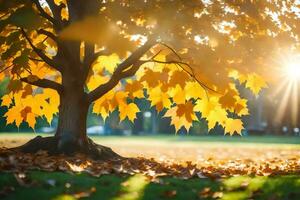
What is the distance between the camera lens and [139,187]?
22.4 ft

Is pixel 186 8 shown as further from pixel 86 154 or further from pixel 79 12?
pixel 86 154

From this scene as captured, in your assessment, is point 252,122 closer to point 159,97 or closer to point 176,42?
point 159,97

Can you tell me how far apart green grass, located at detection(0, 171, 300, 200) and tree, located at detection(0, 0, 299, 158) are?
8.86 ft

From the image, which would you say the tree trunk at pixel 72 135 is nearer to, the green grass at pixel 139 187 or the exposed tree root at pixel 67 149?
the exposed tree root at pixel 67 149

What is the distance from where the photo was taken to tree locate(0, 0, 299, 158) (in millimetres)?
9102

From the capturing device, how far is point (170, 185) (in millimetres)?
7102

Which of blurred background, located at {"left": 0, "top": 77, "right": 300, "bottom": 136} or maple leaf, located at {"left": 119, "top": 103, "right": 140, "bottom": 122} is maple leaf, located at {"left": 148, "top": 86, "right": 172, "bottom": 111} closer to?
maple leaf, located at {"left": 119, "top": 103, "right": 140, "bottom": 122}

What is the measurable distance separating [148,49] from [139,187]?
5.35m

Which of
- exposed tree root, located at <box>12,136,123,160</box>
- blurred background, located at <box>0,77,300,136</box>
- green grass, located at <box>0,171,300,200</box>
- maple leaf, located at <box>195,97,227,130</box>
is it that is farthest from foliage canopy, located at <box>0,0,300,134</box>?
blurred background, located at <box>0,77,300,136</box>

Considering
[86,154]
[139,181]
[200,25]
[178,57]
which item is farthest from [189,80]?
[139,181]

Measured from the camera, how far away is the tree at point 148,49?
910cm

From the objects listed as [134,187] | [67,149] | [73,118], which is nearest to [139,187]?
[134,187]

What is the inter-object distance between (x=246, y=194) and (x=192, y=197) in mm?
816

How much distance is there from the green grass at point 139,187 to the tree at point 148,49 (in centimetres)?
270
